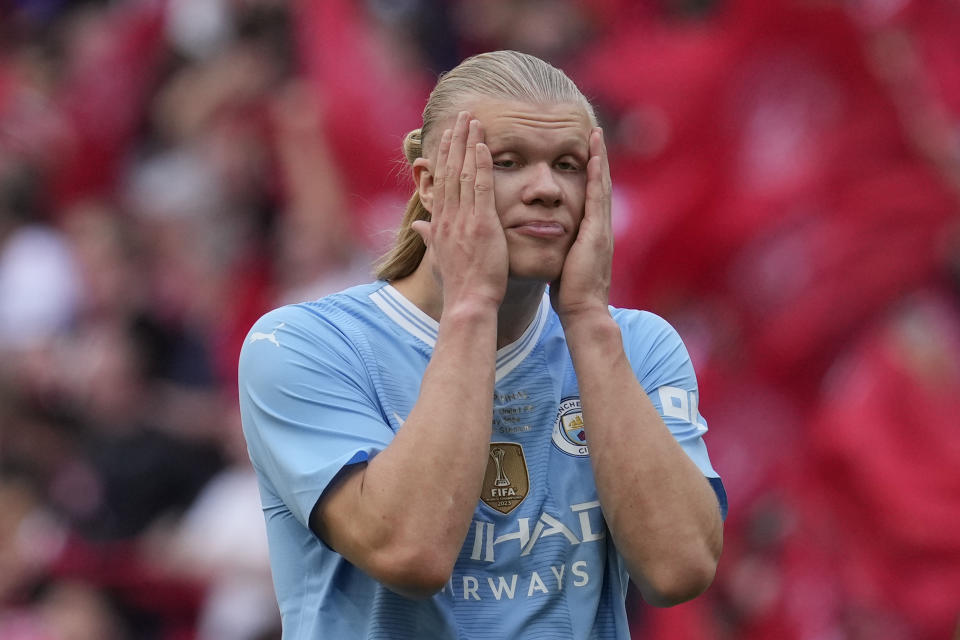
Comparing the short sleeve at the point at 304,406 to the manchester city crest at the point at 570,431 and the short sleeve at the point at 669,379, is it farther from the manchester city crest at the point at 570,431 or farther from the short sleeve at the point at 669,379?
the short sleeve at the point at 669,379

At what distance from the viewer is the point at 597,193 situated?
2861mm

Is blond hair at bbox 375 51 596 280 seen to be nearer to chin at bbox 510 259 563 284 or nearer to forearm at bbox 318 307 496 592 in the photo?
chin at bbox 510 259 563 284

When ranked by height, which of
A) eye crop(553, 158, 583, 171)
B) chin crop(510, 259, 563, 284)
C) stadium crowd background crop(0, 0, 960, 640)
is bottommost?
stadium crowd background crop(0, 0, 960, 640)

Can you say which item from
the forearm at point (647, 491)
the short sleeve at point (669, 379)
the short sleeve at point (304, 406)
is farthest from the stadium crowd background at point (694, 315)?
the short sleeve at point (304, 406)

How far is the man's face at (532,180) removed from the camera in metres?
2.81

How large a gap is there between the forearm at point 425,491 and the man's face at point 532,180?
0.28 metres

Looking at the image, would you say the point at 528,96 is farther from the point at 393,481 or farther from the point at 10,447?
the point at 10,447

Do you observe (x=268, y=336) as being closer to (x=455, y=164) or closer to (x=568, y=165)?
(x=455, y=164)

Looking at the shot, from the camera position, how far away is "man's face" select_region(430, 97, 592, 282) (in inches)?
111

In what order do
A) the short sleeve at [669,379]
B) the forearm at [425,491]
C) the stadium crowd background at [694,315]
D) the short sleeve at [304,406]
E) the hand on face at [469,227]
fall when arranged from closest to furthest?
1. the forearm at [425,491]
2. the short sleeve at [304,406]
3. the hand on face at [469,227]
4. the short sleeve at [669,379]
5. the stadium crowd background at [694,315]

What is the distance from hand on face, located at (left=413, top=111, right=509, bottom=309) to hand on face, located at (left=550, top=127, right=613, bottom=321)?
0.39 feet

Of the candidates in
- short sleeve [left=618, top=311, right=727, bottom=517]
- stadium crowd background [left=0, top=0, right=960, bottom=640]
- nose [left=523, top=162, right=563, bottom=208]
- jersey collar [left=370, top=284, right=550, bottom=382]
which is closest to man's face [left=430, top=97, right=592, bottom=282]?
nose [left=523, top=162, right=563, bottom=208]

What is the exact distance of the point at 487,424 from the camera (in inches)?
105

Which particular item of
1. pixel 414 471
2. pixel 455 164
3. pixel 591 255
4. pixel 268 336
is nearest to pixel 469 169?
pixel 455 164
